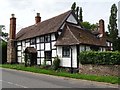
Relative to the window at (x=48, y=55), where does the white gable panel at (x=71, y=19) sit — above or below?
above

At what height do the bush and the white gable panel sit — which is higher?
the white gable panel

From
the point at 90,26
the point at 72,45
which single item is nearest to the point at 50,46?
the point at 72,45

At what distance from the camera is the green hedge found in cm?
2136

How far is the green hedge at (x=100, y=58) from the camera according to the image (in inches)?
841

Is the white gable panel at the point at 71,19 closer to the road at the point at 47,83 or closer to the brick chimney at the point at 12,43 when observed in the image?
the brick chimney at the point at 12,43

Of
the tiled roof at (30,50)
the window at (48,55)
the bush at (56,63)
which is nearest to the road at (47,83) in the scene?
the bush at (56,63)

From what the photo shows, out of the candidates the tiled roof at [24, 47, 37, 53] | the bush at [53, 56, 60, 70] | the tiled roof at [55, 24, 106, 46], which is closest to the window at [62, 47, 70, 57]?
the tiled roof at [55, 24, 106, 46]

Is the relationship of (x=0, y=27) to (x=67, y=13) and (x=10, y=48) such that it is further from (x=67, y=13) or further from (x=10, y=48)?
(x=67, y=13)

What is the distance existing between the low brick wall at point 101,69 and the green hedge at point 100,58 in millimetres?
375

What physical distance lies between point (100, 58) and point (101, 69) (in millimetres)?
1062

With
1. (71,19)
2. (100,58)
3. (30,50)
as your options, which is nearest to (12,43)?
(30,50)

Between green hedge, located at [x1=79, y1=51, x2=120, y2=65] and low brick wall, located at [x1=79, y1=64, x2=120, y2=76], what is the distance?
37 cm

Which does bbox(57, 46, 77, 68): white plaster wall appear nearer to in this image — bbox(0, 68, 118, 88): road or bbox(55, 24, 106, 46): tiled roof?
bbox(55, 24, 106, 46): tiled roof

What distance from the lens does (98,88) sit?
15766 millimetres
